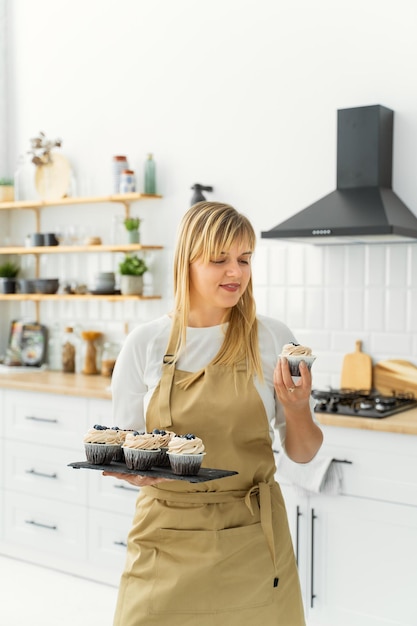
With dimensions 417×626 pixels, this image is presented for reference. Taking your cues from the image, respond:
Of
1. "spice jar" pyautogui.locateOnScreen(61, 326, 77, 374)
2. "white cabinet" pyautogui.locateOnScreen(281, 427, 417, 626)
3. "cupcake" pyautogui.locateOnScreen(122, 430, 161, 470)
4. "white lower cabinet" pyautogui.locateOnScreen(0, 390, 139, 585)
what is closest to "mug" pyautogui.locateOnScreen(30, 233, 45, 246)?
"spice jar" pyautogui.locateOnScreen(61, 326, 77, 374)

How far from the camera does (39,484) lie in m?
4.32

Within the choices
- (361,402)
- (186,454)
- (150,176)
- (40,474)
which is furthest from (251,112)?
(186,454)

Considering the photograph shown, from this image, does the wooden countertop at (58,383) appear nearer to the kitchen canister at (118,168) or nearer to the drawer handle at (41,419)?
the drawer handle at (41,419)

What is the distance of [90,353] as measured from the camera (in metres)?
4.91

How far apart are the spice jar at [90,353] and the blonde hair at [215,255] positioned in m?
2.84

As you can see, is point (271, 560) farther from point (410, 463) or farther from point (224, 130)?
point (224, 130)

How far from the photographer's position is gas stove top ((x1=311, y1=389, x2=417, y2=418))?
3.36 metres

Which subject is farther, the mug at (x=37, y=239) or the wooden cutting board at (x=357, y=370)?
the mug at (x=37, y=239)

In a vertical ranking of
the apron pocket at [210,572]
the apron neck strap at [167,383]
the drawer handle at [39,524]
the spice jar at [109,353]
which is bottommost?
the drawer handle at [39,524]

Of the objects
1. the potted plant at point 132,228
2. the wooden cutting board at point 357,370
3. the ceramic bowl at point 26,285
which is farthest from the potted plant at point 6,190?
the wooden cutting board at point 357,370

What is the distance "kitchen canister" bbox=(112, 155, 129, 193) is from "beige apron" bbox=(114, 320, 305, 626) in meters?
2.77

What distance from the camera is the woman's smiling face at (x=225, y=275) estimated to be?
2.01 metres

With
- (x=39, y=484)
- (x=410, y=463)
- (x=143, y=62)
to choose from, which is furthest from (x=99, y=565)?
(x=143, y=62)

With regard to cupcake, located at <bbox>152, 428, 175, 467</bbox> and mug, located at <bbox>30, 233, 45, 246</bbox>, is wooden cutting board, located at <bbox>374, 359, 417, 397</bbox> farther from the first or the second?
mug, located at <bbox>30, 233, 45, 246</bbox>
